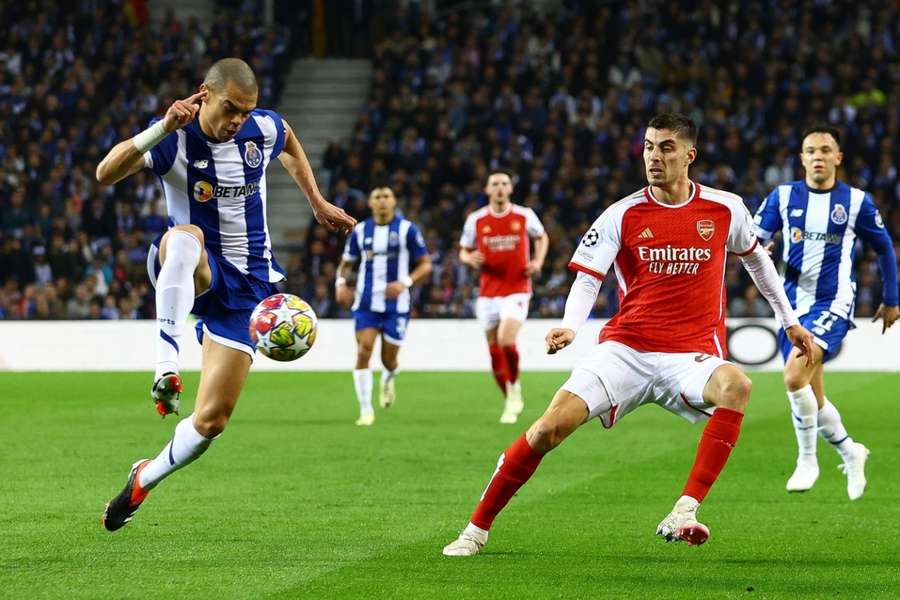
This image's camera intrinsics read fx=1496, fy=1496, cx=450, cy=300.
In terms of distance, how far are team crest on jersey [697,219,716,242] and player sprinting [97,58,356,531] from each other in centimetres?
171

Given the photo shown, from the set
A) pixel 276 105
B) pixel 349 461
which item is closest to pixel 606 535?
pixel 349 461

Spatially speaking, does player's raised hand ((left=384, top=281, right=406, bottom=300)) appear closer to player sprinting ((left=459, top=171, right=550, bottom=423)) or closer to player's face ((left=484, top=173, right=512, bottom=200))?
player sprinting ((left=459, top=171, right=550, bottom=423))

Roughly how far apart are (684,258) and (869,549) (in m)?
1.62

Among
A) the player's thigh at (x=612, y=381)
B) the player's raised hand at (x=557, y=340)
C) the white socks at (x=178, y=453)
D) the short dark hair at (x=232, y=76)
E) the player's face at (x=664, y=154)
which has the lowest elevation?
the white socks at (x=178, y=453)

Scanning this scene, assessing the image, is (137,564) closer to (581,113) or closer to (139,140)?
(139,140)

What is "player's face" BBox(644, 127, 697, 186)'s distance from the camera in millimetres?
6738

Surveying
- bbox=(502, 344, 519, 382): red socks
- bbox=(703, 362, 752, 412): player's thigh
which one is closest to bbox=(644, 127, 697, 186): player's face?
bbox=(703, 362, 752, 412): player's thigh

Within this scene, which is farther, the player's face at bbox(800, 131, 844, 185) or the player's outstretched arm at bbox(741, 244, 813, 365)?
the player's face at bbox(800, 131, 844, 185)

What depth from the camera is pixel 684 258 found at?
6.75 metres

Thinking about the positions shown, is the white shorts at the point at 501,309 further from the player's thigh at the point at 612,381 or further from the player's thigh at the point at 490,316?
the player's thigh at the point at 612,381

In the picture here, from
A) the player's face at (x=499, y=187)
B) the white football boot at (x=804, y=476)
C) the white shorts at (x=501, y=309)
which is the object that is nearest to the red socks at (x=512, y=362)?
the white shorts at (x=501, y=309)

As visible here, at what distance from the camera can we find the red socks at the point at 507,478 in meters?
6.63

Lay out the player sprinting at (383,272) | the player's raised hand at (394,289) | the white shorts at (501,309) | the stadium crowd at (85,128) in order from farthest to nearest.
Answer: the stadium crowd at (85,128) → the white shorts at (501,309) → the player sprinting at (383,272) → the player's raised hand at (394,289)

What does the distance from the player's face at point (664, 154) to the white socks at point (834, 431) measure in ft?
10.00
